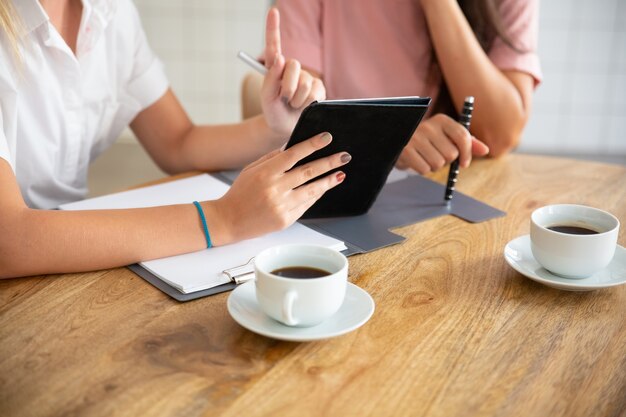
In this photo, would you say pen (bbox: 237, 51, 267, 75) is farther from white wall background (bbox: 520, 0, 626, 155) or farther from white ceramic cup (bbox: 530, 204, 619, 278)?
white wall background (bbox: 520, 0, 626, 155)

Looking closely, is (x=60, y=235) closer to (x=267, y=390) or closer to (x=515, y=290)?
(x=267, y=390)

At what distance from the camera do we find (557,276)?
94cm

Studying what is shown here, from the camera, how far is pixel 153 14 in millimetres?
3533

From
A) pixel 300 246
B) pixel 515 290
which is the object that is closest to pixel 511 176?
pixel 515 290

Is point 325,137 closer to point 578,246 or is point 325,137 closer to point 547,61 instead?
point 578,246

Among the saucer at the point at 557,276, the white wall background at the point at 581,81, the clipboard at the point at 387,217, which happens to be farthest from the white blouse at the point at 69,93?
the white wall background at the point at 581,81

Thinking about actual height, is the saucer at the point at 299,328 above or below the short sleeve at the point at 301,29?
below

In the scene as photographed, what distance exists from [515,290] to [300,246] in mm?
313

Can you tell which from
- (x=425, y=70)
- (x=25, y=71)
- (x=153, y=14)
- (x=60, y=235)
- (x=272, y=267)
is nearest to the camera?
(x=272, y=267)

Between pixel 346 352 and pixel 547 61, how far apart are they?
322 cm

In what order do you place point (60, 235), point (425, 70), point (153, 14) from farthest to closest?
point (153, 14), point (425, 70), point (60, 235)

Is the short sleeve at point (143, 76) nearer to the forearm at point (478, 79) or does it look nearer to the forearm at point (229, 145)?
the forearm at point (229, 145)

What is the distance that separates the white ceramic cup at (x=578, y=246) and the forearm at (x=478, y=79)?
0.63m

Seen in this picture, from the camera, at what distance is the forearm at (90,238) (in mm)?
920
